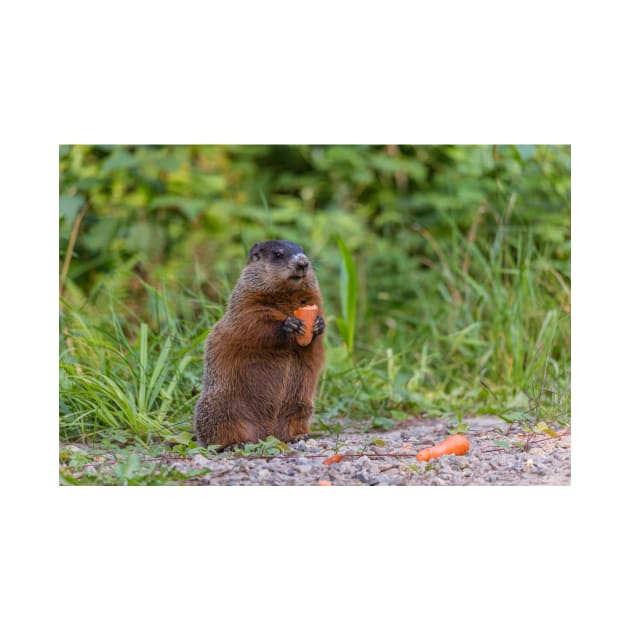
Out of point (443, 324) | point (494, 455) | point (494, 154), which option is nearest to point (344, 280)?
point (443, 324)

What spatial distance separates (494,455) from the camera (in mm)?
4711

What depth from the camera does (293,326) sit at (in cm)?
482

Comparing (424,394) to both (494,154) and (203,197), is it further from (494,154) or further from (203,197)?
(203,197)

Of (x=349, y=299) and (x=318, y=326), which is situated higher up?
(x=349, y=299)

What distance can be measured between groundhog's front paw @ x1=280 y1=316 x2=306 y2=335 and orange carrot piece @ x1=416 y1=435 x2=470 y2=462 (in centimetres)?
96

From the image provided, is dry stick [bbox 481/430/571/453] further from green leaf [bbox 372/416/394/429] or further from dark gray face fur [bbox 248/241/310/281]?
dark gray face fur [bbox 248/241/310/281]

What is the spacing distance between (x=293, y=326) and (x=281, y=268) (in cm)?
37

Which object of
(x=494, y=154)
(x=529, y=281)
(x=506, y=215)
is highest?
(x=494, y=154)

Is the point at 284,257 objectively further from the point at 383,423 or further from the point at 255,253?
the point at 383,423

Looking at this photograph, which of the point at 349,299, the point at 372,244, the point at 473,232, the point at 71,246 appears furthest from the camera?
the point at 372,244

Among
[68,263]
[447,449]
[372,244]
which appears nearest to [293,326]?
[447,449]

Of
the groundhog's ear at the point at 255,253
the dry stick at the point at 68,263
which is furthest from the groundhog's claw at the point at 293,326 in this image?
the dry stick at the point at 68,263

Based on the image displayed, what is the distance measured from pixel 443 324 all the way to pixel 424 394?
923mm

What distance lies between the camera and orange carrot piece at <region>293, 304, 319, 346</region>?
15.9ft
